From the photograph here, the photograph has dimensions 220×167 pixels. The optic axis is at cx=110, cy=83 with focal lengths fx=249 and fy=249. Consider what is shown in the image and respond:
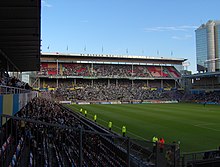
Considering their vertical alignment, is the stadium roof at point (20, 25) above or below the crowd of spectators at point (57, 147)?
above

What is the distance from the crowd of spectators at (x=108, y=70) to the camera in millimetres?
79250

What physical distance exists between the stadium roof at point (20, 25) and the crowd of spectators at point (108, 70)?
59743 mm

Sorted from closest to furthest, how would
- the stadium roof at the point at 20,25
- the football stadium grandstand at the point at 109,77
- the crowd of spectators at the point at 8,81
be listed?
the stadium roof at the point at 20,25 → the crowd of spectators at the point at 8,81 → the football stadium grandstand at the point at 109,77

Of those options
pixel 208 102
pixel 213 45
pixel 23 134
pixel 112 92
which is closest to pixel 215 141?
pixel 23 134

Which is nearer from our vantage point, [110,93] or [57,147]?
[57,147]

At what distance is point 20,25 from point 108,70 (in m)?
71.7

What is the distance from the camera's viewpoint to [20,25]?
40.1ft

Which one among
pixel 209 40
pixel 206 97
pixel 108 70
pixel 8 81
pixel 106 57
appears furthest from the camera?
pixel 209 40

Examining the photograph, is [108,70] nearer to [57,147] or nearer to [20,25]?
[20,25]

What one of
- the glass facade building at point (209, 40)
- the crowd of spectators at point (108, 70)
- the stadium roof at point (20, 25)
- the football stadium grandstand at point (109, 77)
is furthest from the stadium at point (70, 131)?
the glass facade building at point (209, 40)

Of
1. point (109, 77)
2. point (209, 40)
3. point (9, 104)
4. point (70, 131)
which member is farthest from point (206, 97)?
point (209, 40)

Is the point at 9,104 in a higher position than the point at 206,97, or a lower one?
higher

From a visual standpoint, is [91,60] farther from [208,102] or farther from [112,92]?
[208,102]

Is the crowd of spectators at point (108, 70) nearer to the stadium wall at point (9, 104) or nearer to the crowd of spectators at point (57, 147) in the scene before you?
the stadium wall at point (9, 104)
